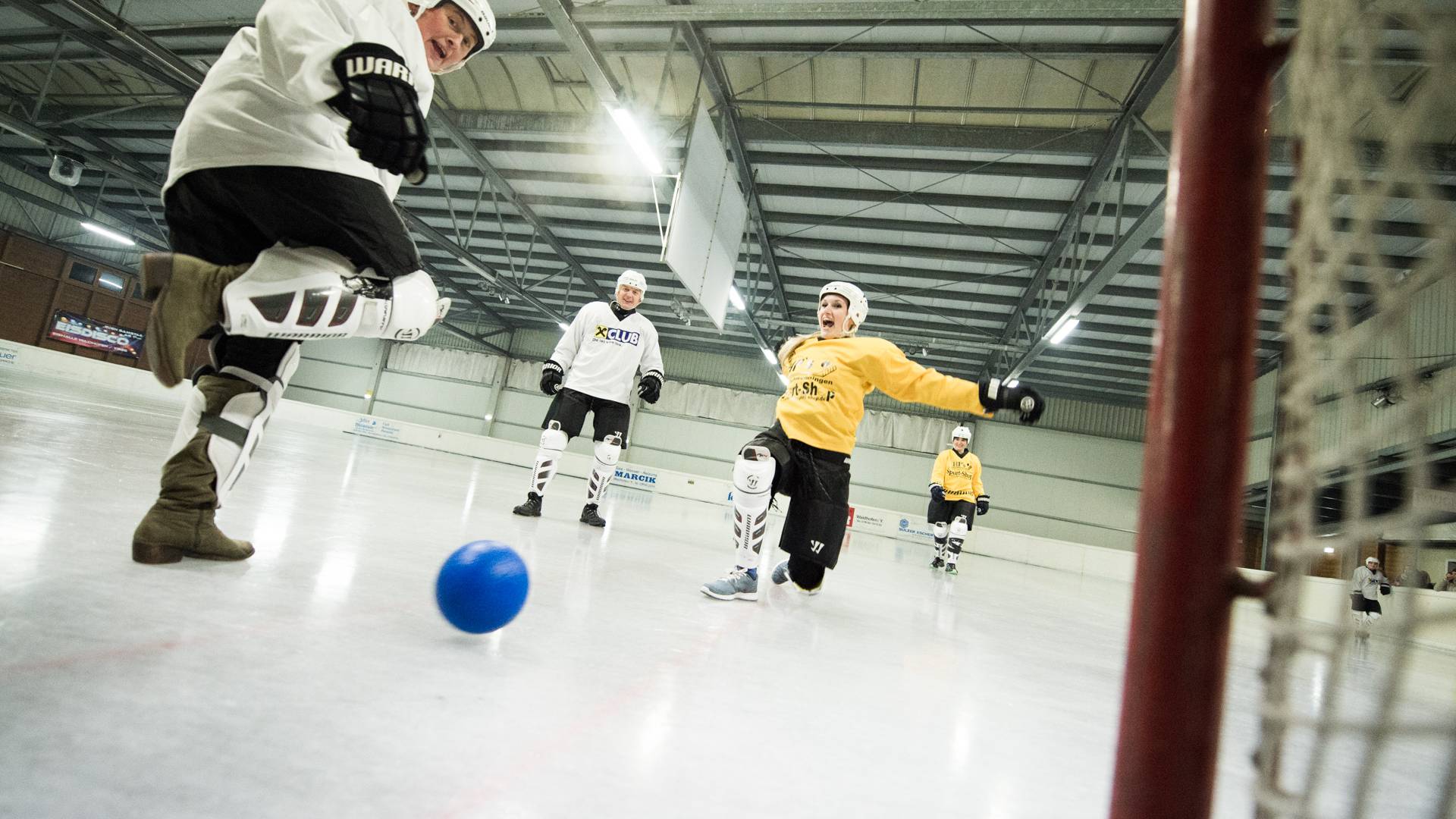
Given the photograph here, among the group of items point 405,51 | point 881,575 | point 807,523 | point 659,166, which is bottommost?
point 881,575

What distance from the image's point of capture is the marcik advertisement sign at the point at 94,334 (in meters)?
22.5

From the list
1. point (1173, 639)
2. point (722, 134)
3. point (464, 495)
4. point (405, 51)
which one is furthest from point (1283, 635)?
point (722, 134)

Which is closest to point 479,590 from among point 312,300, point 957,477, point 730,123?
point 312,300

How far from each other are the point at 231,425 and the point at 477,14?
1.44 meters

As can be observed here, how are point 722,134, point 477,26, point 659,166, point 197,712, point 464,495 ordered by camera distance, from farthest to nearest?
point 722,134
point 659,166
point 464,495
point 477,26
point 197,712

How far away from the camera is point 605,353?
17.5 feet

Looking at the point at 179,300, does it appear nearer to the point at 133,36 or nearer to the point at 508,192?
the point at 133,36

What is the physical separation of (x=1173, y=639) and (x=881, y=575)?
17.9 feet

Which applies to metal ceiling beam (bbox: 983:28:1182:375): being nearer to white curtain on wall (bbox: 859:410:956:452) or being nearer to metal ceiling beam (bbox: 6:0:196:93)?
white curtain on wall (bbox: 859:410:956:452)

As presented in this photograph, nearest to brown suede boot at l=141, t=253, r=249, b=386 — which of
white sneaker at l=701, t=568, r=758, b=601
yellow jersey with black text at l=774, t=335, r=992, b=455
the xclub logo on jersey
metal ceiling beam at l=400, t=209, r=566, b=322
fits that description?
white sneaker at l=701, t=568, r=758, b=601

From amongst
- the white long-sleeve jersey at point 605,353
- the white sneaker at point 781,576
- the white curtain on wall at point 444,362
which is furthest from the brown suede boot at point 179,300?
the white curtain on wall at point 444,362

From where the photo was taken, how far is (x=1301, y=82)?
0.84 m

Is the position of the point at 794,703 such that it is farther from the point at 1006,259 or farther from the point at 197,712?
the point at 1006,259

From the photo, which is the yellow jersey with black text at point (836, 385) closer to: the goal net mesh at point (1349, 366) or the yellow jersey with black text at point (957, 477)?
the goal net mesh at point (1349, 366)
